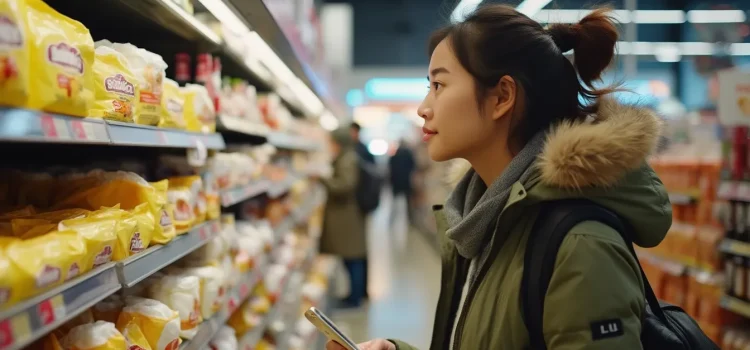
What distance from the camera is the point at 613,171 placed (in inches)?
52.6

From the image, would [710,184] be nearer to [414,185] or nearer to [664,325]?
[664,325]

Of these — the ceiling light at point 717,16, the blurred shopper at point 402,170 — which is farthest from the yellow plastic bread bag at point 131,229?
the blurred shopper at point 402,170

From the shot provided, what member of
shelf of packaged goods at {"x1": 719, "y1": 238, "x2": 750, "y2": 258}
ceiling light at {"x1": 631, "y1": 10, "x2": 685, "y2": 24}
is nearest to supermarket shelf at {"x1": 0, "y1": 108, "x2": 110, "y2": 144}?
shelf of packaged goods at {"x1": 719, "y1": 238, "x2": 750, "y2": 258}

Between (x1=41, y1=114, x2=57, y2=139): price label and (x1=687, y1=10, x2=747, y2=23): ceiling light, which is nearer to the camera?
(x1=41, y1=114, x2=57, y2=139): price label

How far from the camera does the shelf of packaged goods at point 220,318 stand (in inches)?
76.4

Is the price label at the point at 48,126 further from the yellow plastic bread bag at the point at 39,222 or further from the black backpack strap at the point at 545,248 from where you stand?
the black backpack strap at the point at 545,248

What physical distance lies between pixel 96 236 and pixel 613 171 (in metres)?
1.10

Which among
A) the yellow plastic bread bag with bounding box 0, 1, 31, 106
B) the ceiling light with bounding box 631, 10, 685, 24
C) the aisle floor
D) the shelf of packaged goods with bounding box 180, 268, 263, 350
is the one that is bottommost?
the aisle floor

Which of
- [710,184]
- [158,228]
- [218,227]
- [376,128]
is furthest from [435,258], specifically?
[376,128]

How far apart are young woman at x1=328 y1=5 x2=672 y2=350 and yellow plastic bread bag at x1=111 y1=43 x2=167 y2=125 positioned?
74cm

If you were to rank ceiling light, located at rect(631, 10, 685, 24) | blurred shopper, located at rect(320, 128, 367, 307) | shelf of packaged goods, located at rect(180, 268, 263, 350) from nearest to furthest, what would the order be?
shelf of packaged goods, located at rect(180, 268, 263, 350)
blurred shopper, located at rect(320, 128, 367, 307)
ceiling light, located at rect(631, 10, 685, 24)

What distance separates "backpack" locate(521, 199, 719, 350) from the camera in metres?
1.30

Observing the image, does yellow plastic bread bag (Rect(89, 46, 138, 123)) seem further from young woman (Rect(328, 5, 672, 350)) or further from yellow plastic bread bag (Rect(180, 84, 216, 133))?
Result: young woman (Rect(328, 5, 672, 350))

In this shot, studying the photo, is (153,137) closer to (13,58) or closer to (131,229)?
(131,229)
